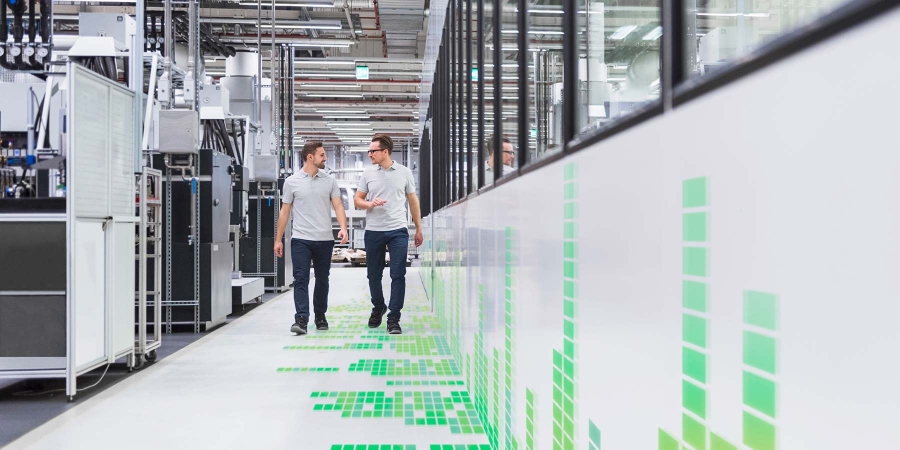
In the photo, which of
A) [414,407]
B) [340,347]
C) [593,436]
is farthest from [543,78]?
[340,347]

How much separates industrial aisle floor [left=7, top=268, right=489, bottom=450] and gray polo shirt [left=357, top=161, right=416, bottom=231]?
0.91 metres

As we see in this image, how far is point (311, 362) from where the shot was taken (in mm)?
4609

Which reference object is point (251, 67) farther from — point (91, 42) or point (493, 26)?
point (493, 26)

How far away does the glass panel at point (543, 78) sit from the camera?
76.6 inches

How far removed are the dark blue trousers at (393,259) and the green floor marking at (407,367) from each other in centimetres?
114

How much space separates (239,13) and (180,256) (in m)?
6.17

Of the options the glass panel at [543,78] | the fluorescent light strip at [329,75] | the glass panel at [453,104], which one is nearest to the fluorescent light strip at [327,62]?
the fluorescent light strip at [329,75]

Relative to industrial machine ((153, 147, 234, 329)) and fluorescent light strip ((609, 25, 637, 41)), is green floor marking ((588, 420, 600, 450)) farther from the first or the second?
industrial machine ((153, 147, 234, 329))

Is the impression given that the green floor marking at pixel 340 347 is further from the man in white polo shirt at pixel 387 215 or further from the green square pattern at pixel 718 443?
the green square pattern at pixel 718 443

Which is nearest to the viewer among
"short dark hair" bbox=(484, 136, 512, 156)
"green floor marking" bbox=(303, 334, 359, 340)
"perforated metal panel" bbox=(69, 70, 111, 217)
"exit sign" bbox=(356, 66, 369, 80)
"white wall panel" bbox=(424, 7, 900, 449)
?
"white wall panel" bbox=(424, 7, 900, 449)

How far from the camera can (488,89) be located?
3143mm

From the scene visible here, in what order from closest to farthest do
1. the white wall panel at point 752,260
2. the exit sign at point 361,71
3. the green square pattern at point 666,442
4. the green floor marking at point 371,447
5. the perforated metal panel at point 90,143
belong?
the white wall panel at point 752,260
the green square pattern at point 666,442
the green floor marking at point 371,447
the perforated metal panel at point 90,143
the exit sign at point 361,71

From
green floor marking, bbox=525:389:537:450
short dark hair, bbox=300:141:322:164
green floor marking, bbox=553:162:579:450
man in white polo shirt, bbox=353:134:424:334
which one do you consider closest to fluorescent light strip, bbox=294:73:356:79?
man in white polo shirt, bbox=353:134:424:334

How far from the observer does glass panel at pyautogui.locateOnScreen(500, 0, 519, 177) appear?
2387 millimetres
